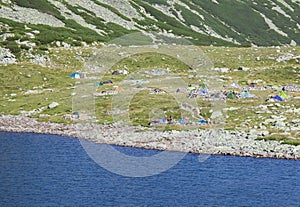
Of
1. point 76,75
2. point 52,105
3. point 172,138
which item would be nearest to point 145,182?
point 172,138

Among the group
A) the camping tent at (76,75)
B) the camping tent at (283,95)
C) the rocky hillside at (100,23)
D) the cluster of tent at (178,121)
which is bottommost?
the rocky hillside at (100,23)

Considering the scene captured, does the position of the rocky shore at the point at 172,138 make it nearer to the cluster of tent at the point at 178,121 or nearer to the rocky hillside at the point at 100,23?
the cluster of tent at the point at 178,121

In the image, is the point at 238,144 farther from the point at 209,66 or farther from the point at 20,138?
the point at 209,66

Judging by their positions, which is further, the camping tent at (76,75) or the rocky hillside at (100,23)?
the rocky hillside at (100,23)

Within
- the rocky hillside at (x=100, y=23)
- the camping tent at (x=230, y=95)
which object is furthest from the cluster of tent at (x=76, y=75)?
the camping tent at (x=230, y=95)

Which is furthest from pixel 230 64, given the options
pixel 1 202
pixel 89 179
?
pixel 1 202

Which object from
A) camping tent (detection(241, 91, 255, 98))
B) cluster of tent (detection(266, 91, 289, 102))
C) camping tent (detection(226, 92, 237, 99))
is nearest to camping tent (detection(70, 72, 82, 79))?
camping tent (detection(226, 92, 237, 99))
